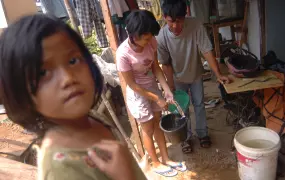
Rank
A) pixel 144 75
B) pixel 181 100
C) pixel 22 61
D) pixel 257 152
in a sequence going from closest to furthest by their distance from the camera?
pixel 22 61, pixel 257 152, pixel 144 75, pixel 181 100

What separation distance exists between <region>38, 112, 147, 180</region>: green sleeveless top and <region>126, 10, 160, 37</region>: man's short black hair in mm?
1943

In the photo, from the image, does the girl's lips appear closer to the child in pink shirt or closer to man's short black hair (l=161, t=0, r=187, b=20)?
the child in pink shirt

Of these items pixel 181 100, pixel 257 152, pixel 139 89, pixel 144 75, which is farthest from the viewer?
pixel 181 100

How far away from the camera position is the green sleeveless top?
0.68m

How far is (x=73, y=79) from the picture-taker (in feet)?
2.29

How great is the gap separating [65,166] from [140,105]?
7.89 feet

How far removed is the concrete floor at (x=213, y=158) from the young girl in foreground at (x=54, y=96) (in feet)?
7.52

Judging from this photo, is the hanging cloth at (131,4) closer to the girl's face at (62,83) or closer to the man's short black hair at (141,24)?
the man's short black hair at (141,24)

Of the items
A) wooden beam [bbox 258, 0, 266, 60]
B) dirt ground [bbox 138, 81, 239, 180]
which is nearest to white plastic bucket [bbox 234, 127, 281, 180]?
dirt ground [bbox 138, 81, 239, 180]

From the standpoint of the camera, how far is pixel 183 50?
342 cm

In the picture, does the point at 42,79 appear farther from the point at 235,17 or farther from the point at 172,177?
the point at 235,17

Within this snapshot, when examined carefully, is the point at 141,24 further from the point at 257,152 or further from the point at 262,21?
the point at 262,21

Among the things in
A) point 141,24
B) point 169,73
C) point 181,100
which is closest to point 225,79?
point 181,100

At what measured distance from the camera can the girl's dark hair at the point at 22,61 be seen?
2.19ft
